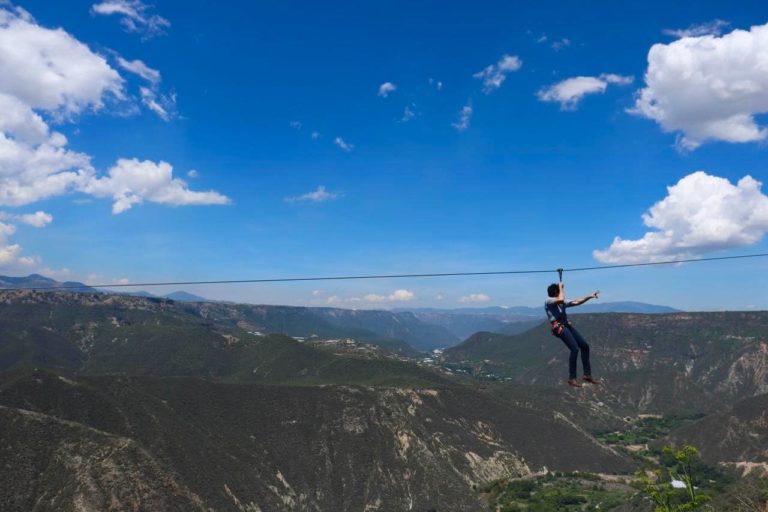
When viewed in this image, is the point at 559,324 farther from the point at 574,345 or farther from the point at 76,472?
the point at 76,472

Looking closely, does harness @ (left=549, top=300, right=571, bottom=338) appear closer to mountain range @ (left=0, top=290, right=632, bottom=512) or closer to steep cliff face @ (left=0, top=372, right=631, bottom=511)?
steep cliff face @ (left=0, top=372, right=631, bottom=511)

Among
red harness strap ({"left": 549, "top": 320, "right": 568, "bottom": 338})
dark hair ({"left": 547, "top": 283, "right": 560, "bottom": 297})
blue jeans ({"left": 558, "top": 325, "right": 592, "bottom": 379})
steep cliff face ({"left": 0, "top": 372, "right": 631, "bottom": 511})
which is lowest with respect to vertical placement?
steep cliff face ({"left": 0, "top": 372, "right": 631, "bottom": 511})

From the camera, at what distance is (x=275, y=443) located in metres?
117

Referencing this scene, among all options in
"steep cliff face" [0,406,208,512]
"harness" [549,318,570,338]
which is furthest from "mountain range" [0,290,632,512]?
"harness" [549,318,570,338]

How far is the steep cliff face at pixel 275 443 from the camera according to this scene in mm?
86938

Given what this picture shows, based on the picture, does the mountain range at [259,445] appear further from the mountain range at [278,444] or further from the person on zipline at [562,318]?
the person on zipline at [562,318]

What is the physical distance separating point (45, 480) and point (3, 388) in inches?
1387

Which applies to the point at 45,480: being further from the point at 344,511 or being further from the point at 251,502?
the point at 344,511

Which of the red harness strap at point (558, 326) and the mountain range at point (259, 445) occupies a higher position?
Answer: the red harness strap at point (558, 326)

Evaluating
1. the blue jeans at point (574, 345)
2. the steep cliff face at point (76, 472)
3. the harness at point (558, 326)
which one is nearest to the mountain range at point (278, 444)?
the steep cliff face at point (76, 472)

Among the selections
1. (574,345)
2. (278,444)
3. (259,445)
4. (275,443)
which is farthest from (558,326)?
(275,443)

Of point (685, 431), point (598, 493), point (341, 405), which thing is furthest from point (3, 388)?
point (685, 431)

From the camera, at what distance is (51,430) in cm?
8888

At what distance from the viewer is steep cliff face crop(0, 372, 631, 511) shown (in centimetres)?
8694
